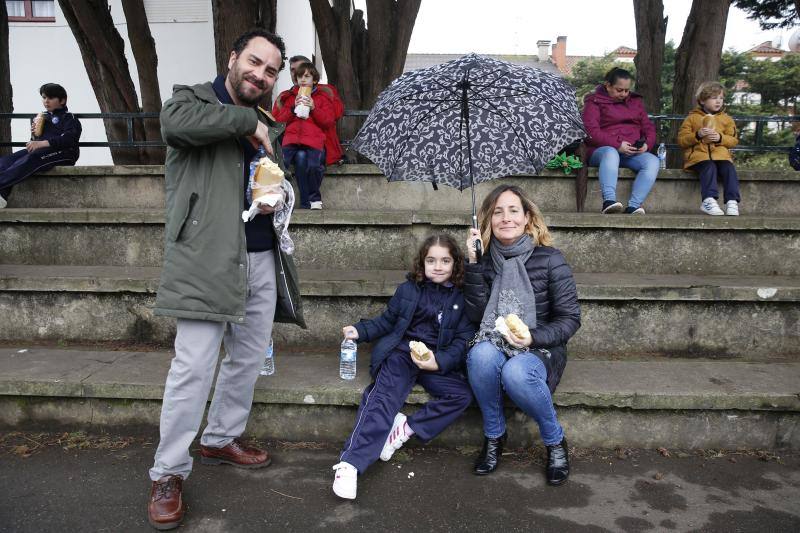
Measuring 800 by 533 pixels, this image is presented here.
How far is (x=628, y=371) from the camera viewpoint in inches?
144

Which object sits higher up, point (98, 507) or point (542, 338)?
point (542, 338)

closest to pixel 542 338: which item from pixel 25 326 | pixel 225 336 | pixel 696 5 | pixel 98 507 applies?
pixel 225 336

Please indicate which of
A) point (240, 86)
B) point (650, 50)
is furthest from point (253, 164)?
point (650, 50)

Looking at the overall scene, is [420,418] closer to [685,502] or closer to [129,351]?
[685,502]

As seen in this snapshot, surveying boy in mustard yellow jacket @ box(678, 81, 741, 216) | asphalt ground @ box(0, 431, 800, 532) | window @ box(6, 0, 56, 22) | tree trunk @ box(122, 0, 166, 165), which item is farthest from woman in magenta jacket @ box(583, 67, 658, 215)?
window @ box(6, 0, 56, 22)

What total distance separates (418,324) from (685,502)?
5.37ft

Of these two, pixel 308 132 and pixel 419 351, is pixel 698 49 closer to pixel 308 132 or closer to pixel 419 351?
pixel 308 132

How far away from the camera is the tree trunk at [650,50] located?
7926mm

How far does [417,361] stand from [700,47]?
5783mm

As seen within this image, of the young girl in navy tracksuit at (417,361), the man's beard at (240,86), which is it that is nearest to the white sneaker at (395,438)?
the young girl in navy tracksuit at (417,361)

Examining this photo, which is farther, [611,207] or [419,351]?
[611,207]

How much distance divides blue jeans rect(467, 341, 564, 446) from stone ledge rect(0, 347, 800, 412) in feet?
0.88

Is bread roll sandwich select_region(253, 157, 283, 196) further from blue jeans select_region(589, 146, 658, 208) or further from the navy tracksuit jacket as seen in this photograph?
the navy tracksuit jacket

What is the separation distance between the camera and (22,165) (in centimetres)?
561
